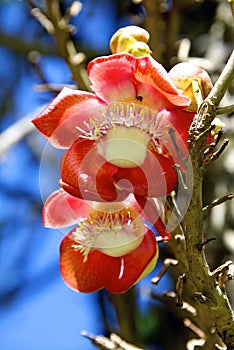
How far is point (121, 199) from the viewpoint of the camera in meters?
0.65

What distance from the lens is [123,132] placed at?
656 millimetres

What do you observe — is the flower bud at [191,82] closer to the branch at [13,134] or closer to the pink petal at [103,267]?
the pink petal at [103,267]

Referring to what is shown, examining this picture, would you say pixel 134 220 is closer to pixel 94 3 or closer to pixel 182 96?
pixel 182 96

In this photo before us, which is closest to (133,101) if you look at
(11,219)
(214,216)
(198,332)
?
(198,332)

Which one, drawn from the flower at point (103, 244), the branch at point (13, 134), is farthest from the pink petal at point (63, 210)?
the branch at point (13, 134)

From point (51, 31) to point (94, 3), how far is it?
2.67 ft

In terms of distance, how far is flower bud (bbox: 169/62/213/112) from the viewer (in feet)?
2.19

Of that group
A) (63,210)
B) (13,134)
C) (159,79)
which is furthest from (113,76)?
(13,134)

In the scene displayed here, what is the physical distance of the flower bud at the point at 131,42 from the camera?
70 cm

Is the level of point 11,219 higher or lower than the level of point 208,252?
lower

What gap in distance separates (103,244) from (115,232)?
17 millimetres

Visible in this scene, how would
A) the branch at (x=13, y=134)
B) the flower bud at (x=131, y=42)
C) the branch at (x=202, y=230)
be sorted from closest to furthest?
the branch at (x=202, y=230) → the flower bud at (x=131, y=42) → the branch at (x=13, y=134)

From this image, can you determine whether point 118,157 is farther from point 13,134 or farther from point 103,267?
point 13,134

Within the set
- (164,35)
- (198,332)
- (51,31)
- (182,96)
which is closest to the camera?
(182,96)
